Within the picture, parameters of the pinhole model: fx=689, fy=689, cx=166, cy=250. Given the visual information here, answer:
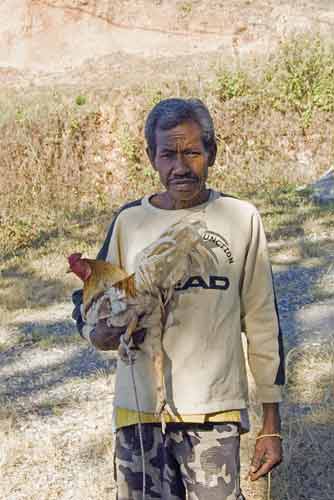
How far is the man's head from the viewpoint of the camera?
5.77 feet

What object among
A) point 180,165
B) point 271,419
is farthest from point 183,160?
point 271,419

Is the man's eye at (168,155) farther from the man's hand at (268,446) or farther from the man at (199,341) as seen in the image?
the man's hand at (268,446)

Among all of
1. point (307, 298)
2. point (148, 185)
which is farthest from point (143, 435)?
point (148, 185)

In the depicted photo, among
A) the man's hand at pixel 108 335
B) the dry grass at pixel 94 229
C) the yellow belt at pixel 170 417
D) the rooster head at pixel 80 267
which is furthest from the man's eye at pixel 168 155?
the dry grass at pixel 94 229

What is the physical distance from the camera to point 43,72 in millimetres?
23344

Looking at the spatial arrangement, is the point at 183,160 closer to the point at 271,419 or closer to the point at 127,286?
the point at 127,286

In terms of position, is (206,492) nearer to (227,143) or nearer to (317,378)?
(317,378)

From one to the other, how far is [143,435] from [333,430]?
1696mm

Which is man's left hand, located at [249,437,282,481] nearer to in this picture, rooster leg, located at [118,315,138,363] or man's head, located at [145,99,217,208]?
rooster leg, located at [118,315,138,363]

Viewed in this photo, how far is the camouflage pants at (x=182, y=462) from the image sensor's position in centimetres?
174

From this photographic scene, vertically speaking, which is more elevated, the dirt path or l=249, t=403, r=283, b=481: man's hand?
l=249, t=403, r=283, b=481: man's hand

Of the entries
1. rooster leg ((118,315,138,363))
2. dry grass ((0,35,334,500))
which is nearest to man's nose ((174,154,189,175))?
rooster leg ((118,315,138,363))

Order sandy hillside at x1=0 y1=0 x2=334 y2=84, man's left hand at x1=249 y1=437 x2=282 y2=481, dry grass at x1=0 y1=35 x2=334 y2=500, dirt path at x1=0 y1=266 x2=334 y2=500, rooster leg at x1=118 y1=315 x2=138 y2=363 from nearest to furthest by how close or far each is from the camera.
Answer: rooster leg at x1=118 y1=315 x2=138 y2=363 → man's left hand at x1=249 y1=437 x2=282 y2=481 → dirt path at x1=0 y1=266 x2=334 y2=500 → dry grass at x1=0 y1=35 x2=334 y2=500 → sandy hillside at x1=0 y1=0 x2=334 y2=84

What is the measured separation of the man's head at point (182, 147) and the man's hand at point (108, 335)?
14.1 inches
